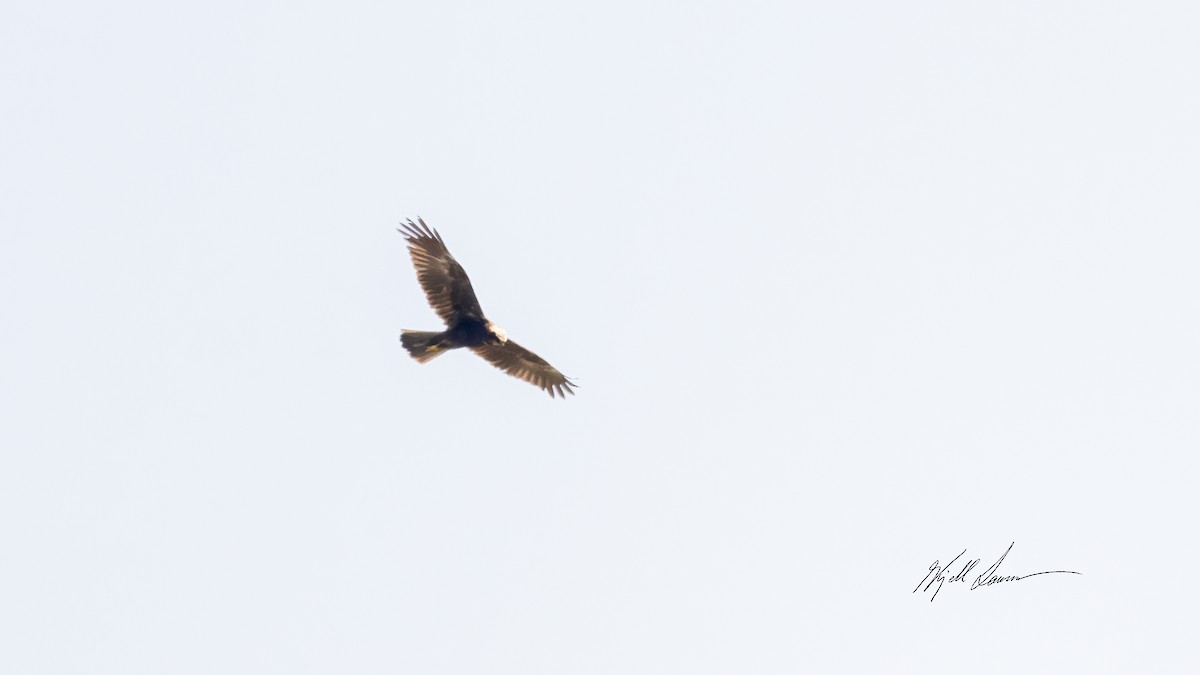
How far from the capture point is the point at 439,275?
17.8 m

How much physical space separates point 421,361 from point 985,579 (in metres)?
→ 8.20

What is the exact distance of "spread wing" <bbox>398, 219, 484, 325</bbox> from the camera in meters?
17.7

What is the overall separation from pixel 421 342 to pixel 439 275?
982 mm

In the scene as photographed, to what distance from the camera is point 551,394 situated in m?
19.5

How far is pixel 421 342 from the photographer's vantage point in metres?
17.7

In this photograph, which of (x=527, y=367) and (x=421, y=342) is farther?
(x=527, y=367)

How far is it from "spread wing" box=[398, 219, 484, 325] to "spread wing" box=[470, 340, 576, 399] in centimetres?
119

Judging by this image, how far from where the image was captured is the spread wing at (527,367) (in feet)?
62.8

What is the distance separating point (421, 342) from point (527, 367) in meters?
2.28

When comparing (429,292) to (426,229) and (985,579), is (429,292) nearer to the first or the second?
(426,229)

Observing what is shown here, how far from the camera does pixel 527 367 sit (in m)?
19.5

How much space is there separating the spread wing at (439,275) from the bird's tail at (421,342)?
42 cm

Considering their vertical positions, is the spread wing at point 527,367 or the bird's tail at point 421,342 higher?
the spread wing at point 527,367

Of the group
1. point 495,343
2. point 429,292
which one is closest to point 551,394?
point 495,343
